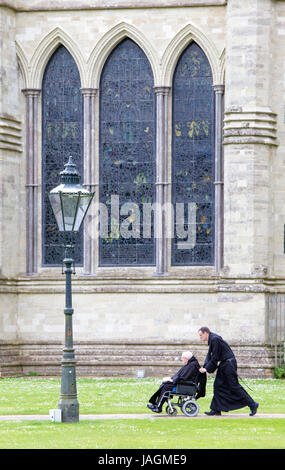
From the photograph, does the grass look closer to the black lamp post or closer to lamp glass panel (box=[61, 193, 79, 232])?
the black lamp post

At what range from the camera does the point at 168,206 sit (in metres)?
32.7

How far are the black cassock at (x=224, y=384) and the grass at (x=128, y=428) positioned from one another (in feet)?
2.15

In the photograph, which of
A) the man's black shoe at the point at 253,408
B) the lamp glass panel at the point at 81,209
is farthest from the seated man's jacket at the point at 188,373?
the lamp glass panel at the point at 81,209

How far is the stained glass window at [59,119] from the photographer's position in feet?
110


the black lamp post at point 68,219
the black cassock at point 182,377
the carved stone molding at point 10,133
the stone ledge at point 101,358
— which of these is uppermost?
the carved stone molding at point 10,133

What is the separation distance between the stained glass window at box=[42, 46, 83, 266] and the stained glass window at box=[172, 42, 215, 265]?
2.77 meters

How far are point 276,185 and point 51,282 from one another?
6.60 m

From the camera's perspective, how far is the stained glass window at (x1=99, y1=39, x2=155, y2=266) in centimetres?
3303

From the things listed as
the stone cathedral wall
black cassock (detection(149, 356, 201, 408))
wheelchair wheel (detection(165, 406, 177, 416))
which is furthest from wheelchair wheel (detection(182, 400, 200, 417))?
the stone cathedral wall

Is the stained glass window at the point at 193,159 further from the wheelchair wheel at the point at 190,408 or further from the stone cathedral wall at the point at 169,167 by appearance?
the wheelchair wheel at the point at 190,408

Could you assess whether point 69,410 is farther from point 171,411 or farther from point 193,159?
point 193,159
